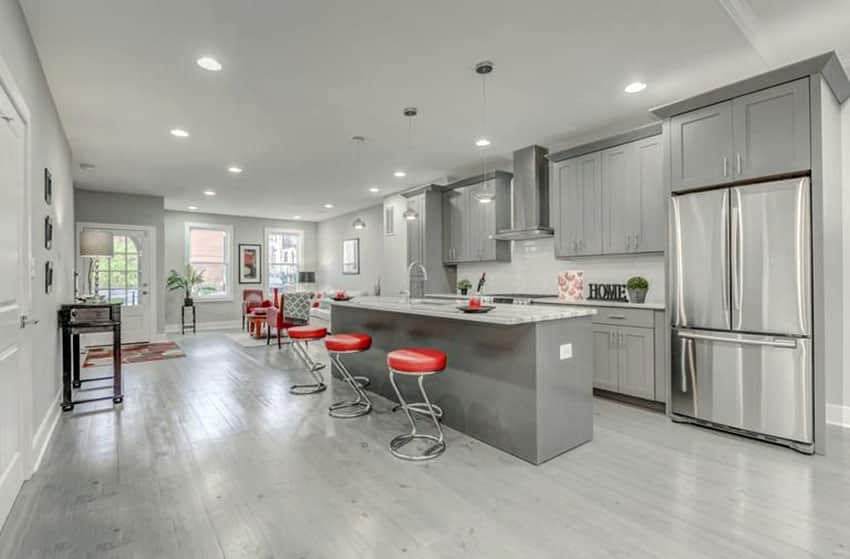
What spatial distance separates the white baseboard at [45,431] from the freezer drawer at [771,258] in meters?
4.92

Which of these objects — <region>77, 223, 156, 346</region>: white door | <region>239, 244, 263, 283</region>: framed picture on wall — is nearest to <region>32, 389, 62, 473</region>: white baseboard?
<region>77, 223, 156, 346</region>: white door

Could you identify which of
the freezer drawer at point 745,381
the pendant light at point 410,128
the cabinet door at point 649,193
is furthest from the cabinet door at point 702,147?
the pendant light at point 410,128

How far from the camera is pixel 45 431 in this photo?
3.04 metres

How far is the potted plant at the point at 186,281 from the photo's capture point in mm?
9077

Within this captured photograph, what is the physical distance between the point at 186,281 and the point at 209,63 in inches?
293

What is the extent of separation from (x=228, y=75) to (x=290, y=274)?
8200mm

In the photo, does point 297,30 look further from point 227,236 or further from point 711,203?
point 227,236

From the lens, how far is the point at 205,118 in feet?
13.4

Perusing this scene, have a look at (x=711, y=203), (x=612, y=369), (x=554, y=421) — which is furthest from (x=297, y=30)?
(x=612, y=369)

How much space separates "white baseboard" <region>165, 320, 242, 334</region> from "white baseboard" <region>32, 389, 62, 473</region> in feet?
19.3

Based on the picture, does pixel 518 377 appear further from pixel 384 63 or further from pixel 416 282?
pixel 416 282

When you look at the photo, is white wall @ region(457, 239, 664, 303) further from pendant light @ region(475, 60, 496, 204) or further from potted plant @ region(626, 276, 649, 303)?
pendant light @ region(475, 60, 496, 204)

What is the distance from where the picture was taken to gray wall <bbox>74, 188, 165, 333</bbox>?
23.6ft

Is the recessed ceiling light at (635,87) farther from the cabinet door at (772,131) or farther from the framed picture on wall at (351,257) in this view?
the framed picture on wall at (351,257)
